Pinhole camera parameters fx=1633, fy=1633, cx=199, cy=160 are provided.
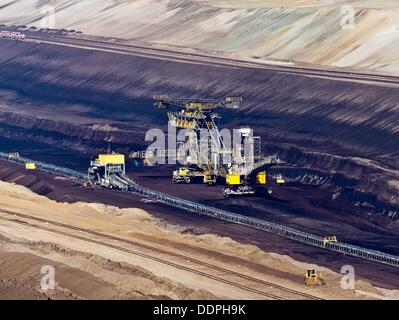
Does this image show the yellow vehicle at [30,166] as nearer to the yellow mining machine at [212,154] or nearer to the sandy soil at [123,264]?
the yellow mining machine at [212,154]

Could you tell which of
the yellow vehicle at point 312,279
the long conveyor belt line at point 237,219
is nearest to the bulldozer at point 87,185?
the long conveyor belt line at point 237,219

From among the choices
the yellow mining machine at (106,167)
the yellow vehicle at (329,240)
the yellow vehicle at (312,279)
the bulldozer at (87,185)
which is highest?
the yellow mining machine at (106,167)

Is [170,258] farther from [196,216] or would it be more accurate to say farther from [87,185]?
[87,185]

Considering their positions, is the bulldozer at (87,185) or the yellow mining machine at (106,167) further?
the yellow mining machine at (106,167)
